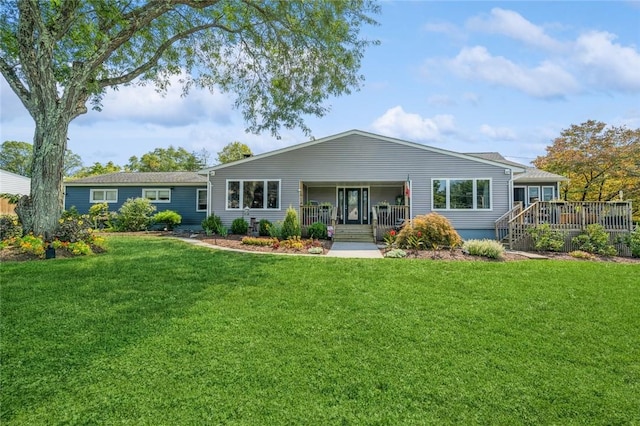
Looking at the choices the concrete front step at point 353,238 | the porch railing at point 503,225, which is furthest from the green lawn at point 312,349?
the porch railing at point 503,225

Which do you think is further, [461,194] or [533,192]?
[533,192]

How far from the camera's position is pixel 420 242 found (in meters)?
10.2

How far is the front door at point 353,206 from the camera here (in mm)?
17031

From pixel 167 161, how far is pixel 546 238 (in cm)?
4147

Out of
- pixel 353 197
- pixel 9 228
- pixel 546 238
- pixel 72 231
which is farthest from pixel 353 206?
pixel 9 228

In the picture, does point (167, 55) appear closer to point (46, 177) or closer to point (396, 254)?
point (46, 177)

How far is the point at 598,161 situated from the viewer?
764 inches

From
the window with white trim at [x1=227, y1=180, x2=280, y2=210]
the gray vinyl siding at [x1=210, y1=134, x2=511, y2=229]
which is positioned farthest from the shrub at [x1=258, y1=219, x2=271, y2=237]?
the window with white trim at [x1=227, y1=180, x2=280, y2=210]

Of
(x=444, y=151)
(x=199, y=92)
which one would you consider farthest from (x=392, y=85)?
(x=199, y=92)

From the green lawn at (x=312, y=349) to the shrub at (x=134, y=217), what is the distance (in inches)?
423

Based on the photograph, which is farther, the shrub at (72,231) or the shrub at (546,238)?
the shrub at (546,238)

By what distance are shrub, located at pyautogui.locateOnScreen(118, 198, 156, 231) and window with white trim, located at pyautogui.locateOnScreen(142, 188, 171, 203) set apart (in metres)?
2.06

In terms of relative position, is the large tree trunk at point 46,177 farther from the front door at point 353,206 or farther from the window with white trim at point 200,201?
the front door at point 353,206

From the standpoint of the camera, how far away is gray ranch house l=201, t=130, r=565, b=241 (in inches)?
544
